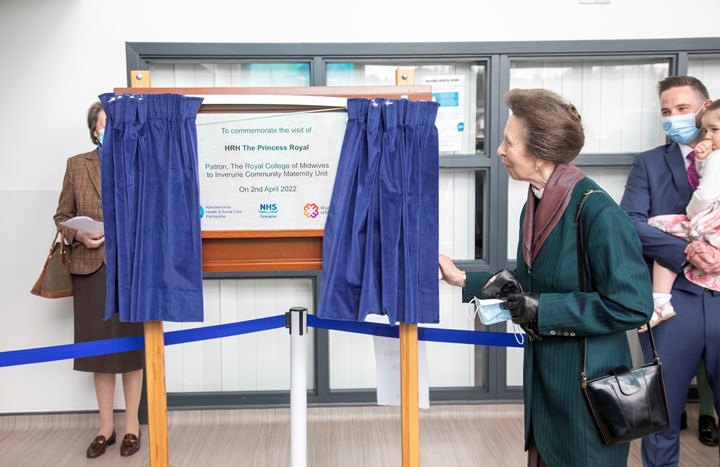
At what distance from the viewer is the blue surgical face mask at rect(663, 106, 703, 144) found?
2537 millimetres

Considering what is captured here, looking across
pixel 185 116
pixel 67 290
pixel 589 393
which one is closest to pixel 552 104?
pixel 589 393

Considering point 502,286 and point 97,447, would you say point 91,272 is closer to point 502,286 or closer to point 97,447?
point 97,447

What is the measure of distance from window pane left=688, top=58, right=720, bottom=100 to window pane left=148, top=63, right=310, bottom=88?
2.28 meters

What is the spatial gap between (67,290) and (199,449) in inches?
41.7

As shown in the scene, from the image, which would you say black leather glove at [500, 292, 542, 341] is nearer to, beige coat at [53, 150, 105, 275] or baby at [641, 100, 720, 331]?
baby at [641, 100, 720, 331]

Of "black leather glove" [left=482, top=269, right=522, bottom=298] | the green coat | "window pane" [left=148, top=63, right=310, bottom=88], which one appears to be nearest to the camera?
the green coat

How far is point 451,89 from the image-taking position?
349cm

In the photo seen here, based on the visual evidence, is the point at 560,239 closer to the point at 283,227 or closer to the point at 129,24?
the point at 283,227

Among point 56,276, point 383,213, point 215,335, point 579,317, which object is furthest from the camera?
point 56,276

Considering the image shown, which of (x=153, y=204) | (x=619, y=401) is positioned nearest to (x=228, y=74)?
(x=153, y=204)

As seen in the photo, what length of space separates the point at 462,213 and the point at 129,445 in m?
2.24

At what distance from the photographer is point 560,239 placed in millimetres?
1539

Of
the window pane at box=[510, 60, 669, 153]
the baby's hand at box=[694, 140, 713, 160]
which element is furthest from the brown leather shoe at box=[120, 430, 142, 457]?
the baby's hand at box=[694, 140, 713, 160]

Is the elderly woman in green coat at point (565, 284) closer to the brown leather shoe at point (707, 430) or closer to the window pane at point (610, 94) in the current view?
the brown leather shoe at point (707, 430)
